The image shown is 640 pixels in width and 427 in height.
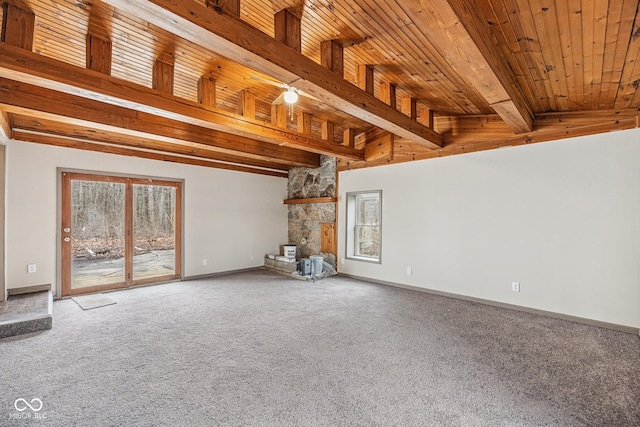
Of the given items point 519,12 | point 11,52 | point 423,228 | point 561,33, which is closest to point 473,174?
point 423,228

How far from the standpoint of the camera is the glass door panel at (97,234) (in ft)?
16.2

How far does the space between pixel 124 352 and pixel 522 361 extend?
383cm

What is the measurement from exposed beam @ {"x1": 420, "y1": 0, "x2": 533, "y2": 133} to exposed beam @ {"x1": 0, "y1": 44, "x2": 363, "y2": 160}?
2425 millimetres

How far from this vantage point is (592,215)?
3721mm

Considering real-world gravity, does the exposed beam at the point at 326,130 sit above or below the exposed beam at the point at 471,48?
above

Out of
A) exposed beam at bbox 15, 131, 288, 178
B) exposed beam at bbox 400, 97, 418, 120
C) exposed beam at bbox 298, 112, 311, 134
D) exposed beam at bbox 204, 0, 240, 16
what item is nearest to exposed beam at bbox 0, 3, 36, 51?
exposed beam at bbox 204, 0, 240, 16

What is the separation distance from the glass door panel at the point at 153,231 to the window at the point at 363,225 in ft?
12.1

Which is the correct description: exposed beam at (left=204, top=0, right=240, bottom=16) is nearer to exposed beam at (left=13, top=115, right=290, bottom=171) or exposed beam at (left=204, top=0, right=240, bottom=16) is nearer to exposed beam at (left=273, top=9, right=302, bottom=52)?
exposed beam at (left=273, top=9, right=302, bottom=52)

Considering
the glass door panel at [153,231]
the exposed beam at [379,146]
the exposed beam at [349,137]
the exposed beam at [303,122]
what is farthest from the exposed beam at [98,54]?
the exposed beam at [379,146]

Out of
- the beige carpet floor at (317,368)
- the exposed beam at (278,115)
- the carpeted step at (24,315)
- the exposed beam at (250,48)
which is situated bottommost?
the beige carpet floor at (317,368)

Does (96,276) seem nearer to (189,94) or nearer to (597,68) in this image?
(189,94)

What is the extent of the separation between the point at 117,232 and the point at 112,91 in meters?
3.40

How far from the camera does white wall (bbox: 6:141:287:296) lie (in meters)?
4.41

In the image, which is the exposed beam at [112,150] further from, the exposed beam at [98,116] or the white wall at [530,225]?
the white wall at [530,225]
